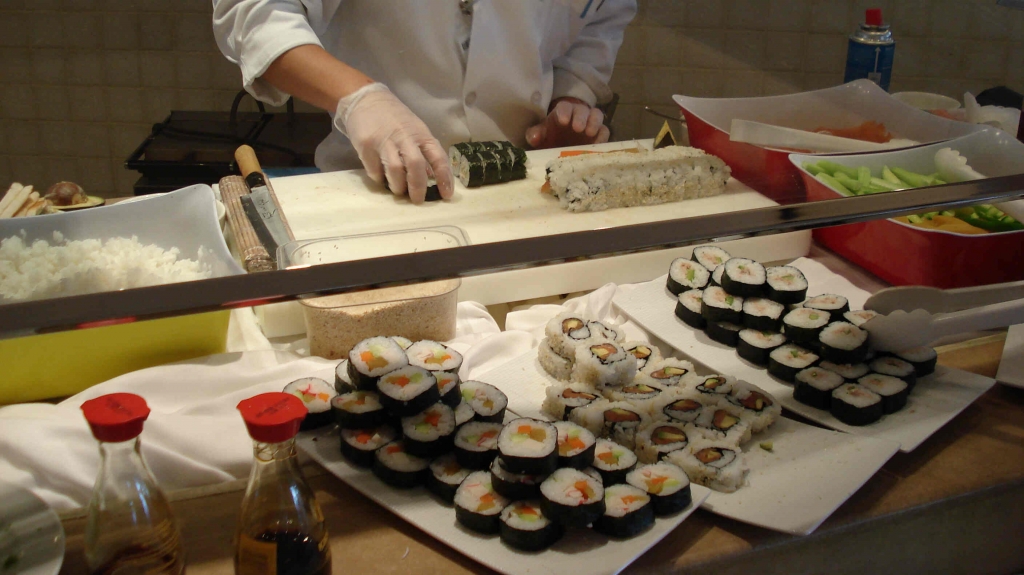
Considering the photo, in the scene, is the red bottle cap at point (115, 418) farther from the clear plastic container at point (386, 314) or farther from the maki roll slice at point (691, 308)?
the maki roll slice at point (691, 308)

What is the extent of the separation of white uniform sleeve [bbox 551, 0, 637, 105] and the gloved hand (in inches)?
16.2

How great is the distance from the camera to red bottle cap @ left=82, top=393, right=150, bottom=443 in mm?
688

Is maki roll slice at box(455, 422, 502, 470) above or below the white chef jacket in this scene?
below

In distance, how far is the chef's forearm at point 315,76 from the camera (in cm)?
152

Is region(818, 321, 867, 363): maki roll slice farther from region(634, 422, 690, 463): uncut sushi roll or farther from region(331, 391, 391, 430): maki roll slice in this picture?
region(331, 391, 391, 430): maki roll slice

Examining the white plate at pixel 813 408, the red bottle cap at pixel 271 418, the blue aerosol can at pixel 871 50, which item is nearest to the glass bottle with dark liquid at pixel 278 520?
the red bottle cap at pixel 271 418

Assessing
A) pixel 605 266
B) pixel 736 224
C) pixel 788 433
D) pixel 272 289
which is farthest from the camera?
pixel 605 266

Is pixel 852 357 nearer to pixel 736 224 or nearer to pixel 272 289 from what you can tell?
pixel 736 224

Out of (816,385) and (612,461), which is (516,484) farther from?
(816,385)

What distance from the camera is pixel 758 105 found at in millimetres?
1458

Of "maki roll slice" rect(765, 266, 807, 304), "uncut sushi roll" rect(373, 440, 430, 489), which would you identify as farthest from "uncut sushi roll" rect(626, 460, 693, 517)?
"maki roll slice" rect(765, 266, 807, 304)

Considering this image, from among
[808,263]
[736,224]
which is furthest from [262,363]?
[808,263]

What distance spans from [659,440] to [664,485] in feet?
0.33

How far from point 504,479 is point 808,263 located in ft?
2.80
